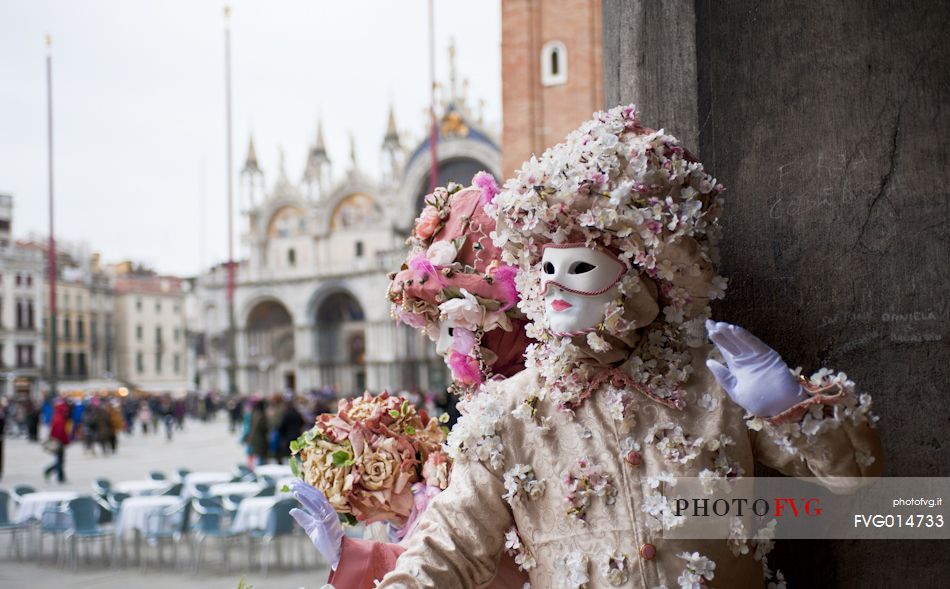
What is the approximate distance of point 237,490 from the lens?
9.11m

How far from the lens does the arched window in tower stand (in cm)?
1720

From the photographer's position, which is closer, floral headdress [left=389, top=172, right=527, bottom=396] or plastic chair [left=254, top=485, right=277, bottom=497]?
floral headdress [left=389, top=172, right=527, bottom=396]

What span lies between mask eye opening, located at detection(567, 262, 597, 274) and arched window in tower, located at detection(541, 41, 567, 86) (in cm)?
1596

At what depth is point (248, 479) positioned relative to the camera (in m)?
10.7

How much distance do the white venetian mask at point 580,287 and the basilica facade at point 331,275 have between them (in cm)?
3638

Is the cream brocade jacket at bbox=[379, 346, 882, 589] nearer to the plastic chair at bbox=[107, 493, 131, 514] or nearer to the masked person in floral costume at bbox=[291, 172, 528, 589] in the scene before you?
the masked person in floral costume at bbox=[291, 172, 528, 589]

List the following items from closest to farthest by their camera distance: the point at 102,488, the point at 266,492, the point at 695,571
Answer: the point at 695,571 → the point at 266,492 → the point at 102,488

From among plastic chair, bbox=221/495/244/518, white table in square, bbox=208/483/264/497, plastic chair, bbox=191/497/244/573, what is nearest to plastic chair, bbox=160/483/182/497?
white table in square, bbox=208/483/264/497


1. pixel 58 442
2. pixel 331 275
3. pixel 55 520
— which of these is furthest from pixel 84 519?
pixel 331 275

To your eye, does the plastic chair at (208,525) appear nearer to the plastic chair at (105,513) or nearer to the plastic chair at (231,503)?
the plastic chair at (231,503)

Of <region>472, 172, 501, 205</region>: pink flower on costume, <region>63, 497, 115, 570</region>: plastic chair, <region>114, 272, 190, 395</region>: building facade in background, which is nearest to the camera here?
<region>472, 172, 501, 205</region>: pink flower on costume

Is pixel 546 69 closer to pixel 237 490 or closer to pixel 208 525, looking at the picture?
pixel 237 490

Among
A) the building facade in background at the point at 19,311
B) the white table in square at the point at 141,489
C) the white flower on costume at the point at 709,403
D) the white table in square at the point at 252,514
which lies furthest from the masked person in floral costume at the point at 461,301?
the building facade in background at the point at 19,311

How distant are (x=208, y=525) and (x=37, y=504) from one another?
7.23 ft
